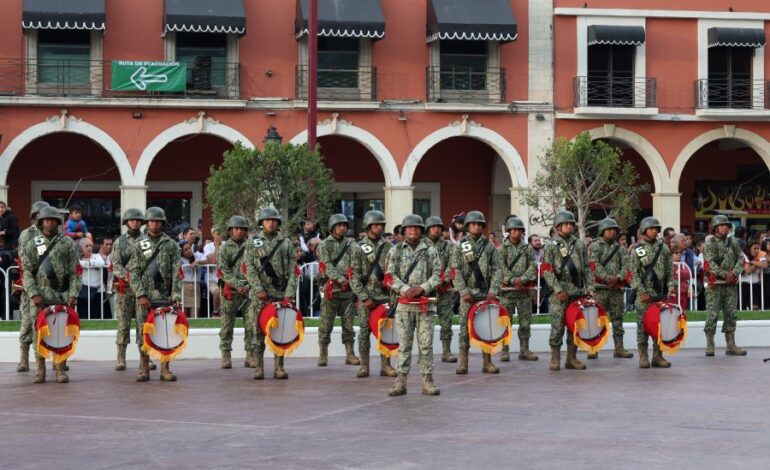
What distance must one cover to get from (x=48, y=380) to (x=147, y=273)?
1785 mm

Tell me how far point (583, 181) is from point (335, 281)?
15.4 metres

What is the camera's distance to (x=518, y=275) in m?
18.5

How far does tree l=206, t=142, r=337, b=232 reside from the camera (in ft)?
88.2

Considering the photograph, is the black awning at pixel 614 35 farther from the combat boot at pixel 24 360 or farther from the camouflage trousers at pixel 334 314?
the combat boot at pixel 24 360

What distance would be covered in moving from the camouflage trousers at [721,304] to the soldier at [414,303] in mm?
6200

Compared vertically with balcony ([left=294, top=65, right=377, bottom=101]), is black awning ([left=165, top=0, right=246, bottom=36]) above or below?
above

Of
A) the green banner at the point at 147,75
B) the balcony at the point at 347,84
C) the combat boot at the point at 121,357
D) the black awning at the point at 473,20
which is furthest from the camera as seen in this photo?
the balcony at the point at 347,84

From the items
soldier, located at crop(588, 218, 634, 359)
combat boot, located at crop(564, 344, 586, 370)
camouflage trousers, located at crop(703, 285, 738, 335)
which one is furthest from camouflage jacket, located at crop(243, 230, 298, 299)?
camouflage trousers, located at crop(703, 285, 738, 335)

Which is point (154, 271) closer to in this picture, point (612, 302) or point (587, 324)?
point (587, 324)

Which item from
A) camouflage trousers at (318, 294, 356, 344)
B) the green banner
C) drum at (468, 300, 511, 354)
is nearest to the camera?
drum at (468, 300, 511, 354)

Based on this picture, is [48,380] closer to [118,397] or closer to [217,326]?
[118,397]

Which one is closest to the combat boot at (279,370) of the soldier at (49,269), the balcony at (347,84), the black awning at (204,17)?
the soldier at (49,269)

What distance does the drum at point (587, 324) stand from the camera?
17406 mm

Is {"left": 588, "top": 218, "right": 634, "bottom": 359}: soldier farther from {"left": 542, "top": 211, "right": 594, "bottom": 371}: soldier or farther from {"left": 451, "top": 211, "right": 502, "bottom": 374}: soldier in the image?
{"left": 451, "top": 211, "right": 502, "bottom": 374}: soldier
